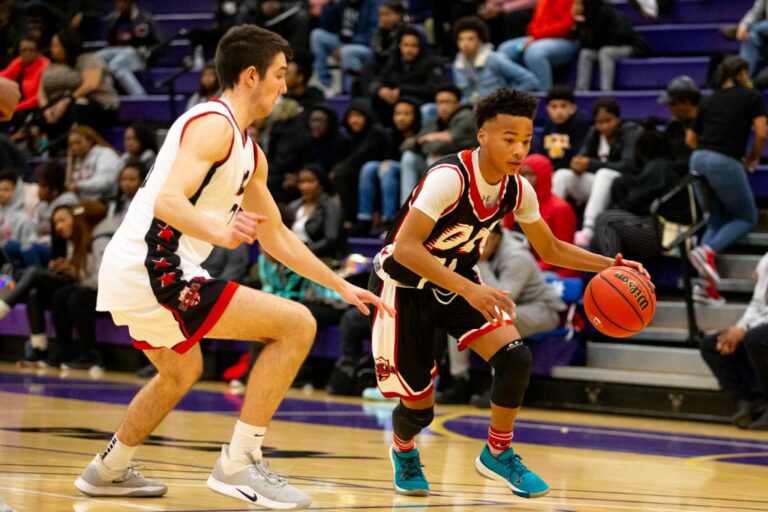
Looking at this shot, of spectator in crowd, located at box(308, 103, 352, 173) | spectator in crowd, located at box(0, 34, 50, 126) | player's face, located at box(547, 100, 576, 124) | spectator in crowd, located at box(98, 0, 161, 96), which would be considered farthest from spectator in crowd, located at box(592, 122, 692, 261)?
spectator in crowd, located at box(0, 34, 50, 126)

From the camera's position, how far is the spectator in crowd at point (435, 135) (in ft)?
35.9

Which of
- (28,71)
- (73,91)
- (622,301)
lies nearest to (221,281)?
(622,301)

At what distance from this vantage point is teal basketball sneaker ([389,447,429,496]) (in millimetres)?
5309

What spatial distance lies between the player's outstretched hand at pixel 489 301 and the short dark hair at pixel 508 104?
0.81 metres

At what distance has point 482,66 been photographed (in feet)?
39.9

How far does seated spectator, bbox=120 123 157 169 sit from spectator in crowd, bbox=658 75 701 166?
5.28m

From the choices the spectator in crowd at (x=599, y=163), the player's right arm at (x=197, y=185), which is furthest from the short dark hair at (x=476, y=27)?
the player's right arm at (x=197, y=185)

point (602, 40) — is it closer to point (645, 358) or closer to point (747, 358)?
point (645, 358)

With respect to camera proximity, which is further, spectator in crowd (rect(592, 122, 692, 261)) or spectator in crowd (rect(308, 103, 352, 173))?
spectator in crowd (rect(308, 103, 352, 173))

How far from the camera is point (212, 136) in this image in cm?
450

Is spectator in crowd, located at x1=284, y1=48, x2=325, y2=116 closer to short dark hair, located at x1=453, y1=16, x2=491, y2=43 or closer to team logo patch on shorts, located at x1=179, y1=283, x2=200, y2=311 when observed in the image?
short dark hair, located at x1=453, y1=16, x2=491, y2=43

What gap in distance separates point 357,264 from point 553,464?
14.3ft

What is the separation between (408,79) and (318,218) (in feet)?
6.92

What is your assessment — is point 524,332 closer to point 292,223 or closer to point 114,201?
point 292,223
